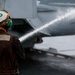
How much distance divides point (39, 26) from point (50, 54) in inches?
81.7

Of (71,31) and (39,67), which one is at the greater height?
(71,31)

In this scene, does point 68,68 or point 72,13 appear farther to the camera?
point 72,13

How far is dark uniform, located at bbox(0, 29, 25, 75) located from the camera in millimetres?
3629

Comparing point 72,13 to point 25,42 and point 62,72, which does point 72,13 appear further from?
point 62,72

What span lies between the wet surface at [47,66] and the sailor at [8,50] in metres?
4.39

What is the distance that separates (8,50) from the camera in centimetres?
364

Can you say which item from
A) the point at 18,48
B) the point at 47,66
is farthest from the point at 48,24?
the point at 18,48

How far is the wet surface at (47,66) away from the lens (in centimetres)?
818

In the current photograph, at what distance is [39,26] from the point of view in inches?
364

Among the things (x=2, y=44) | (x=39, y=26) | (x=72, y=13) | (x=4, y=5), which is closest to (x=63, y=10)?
(x=72, y=13)

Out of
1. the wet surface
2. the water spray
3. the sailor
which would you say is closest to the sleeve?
the sailor

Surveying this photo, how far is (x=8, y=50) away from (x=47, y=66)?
5450 millimetres

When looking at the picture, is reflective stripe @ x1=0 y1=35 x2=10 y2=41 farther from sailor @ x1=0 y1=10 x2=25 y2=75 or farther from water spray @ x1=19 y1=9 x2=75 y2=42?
water spray @ x1=19 y1=9 x2=75 y2=42

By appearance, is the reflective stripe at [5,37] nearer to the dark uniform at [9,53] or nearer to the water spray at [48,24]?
the dark uniform at [9,53]
